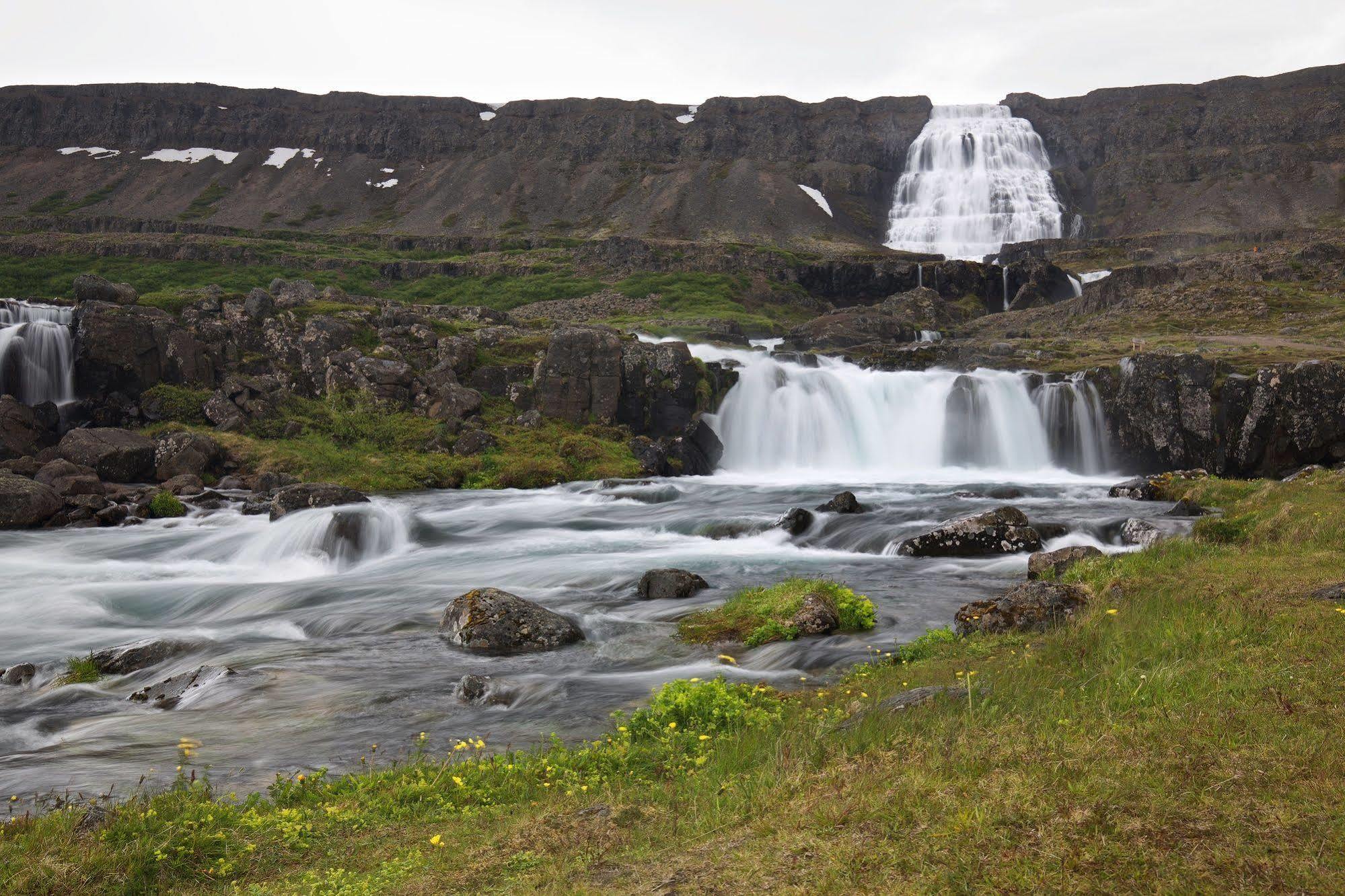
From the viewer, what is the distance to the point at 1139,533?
59.3ft

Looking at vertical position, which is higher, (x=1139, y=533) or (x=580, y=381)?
(x=580, y=381)

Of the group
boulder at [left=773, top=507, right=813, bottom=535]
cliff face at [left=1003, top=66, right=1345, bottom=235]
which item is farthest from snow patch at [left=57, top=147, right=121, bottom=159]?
boulder at [left=773, top=507, right=813, bottom=535]

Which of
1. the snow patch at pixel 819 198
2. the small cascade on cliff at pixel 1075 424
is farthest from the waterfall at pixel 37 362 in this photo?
the snow patch at pixel 819 198

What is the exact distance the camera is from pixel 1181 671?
714cm

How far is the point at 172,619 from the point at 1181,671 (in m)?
16.6

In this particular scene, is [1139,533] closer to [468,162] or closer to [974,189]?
[974,189]

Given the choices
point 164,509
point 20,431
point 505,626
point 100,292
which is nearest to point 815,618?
point 505,626

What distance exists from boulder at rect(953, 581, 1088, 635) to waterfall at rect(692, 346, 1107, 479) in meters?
24.7

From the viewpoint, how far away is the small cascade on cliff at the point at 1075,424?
114 ft

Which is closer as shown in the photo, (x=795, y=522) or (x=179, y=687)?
(x=179, y=687)

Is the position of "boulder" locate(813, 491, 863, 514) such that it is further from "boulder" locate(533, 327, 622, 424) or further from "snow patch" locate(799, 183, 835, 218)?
"snow patch" locate(799, 183, 835, 218)

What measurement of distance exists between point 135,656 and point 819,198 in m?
125

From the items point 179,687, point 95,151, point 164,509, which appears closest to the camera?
point 179,687

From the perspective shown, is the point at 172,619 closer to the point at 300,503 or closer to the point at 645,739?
the point at 300,503
